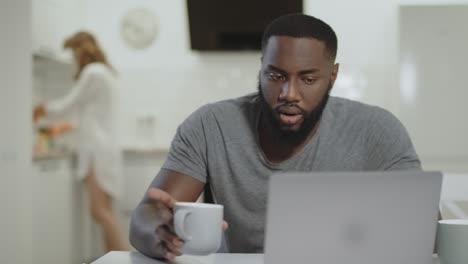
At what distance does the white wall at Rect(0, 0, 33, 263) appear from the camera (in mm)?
2867

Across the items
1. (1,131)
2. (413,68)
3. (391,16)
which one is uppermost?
(391,16)

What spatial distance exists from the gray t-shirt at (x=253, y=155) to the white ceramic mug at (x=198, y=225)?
0.38m

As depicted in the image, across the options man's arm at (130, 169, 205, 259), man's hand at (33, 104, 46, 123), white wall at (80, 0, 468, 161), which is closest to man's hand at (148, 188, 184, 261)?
man's arm at (130, 169, 205, 259)

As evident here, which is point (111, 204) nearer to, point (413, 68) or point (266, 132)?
point (413, 68)

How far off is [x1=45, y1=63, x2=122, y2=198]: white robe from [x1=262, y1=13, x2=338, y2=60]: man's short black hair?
7.63 ft

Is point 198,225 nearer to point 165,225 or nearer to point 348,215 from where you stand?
point 165,225

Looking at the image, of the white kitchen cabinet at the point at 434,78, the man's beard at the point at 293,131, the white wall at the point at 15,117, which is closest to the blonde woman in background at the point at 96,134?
the white wall at the point at 15,117

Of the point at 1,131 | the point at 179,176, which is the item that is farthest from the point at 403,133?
the point at 1,131

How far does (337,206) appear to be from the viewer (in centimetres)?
75

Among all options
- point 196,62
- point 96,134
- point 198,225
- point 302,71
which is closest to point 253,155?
point 302,71

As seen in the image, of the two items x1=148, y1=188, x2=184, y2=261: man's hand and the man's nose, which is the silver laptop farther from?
the man's nose

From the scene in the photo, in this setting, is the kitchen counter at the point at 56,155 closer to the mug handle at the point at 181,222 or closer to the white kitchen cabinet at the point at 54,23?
the white kitchen cabinet at the point at 54,23

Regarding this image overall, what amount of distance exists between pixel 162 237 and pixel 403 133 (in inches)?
23.9

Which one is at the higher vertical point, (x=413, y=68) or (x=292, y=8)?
(x=292, y=8)
